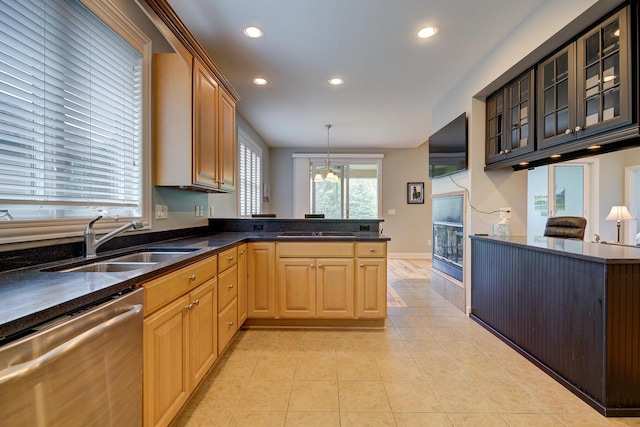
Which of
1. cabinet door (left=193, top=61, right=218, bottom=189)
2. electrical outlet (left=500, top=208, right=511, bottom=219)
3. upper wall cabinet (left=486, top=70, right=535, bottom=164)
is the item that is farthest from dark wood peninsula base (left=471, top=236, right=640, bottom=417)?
cabinet door (left=193, top=61, right=218, bottom=189)

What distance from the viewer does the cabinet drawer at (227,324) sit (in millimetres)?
2086

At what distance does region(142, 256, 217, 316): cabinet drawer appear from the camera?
1.27 m

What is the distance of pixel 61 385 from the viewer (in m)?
0.82

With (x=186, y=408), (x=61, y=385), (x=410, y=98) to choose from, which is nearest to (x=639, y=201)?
(x=410, y=98)

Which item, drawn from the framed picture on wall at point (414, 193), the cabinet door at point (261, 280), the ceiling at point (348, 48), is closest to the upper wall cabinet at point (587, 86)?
the ceiling at point (348, 48)

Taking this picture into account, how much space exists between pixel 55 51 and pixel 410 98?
3.68 m

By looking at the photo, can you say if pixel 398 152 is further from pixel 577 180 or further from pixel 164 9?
pixel 164 9

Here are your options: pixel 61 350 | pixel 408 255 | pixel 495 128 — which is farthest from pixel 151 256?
pixel 408 255

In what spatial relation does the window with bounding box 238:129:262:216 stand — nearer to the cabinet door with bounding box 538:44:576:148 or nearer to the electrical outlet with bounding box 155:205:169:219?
the electrical outlet with bounding box 155:205:169:219

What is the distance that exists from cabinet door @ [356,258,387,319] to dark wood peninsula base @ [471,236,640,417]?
107 cm

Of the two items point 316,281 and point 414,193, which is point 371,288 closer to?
point 316,281

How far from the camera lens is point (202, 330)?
1791 mm

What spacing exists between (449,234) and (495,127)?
4.53 feet

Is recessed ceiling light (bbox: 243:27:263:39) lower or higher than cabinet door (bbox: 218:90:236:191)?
higher
